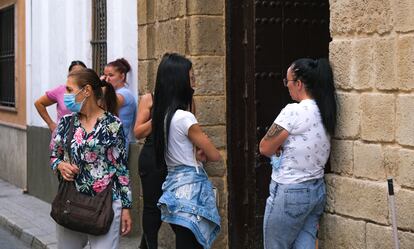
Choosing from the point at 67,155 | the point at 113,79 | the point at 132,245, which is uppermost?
the point at 113,79

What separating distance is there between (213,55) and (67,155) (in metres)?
2.61

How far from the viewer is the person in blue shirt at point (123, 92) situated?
330 inches

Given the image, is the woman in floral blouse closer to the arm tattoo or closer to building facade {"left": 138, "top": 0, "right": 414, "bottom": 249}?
the arm tattoo

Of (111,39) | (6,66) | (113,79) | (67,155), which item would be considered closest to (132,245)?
(113,79)

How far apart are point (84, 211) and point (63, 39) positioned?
21.1 ft

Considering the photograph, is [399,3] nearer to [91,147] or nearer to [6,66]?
[91,147]

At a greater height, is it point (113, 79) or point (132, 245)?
point (113, 79)

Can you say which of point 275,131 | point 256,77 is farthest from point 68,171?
point 256,77

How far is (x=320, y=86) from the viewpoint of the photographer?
208 inches

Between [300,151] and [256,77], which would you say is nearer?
[300,151]

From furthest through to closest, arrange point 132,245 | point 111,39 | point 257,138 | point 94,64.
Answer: point 94,64
point 111,39
point 132,245
point 257,138

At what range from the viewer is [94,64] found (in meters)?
10.3

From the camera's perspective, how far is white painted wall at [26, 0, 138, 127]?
29.0 feet

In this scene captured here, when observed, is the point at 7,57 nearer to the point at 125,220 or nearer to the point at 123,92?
the point at 123,92
